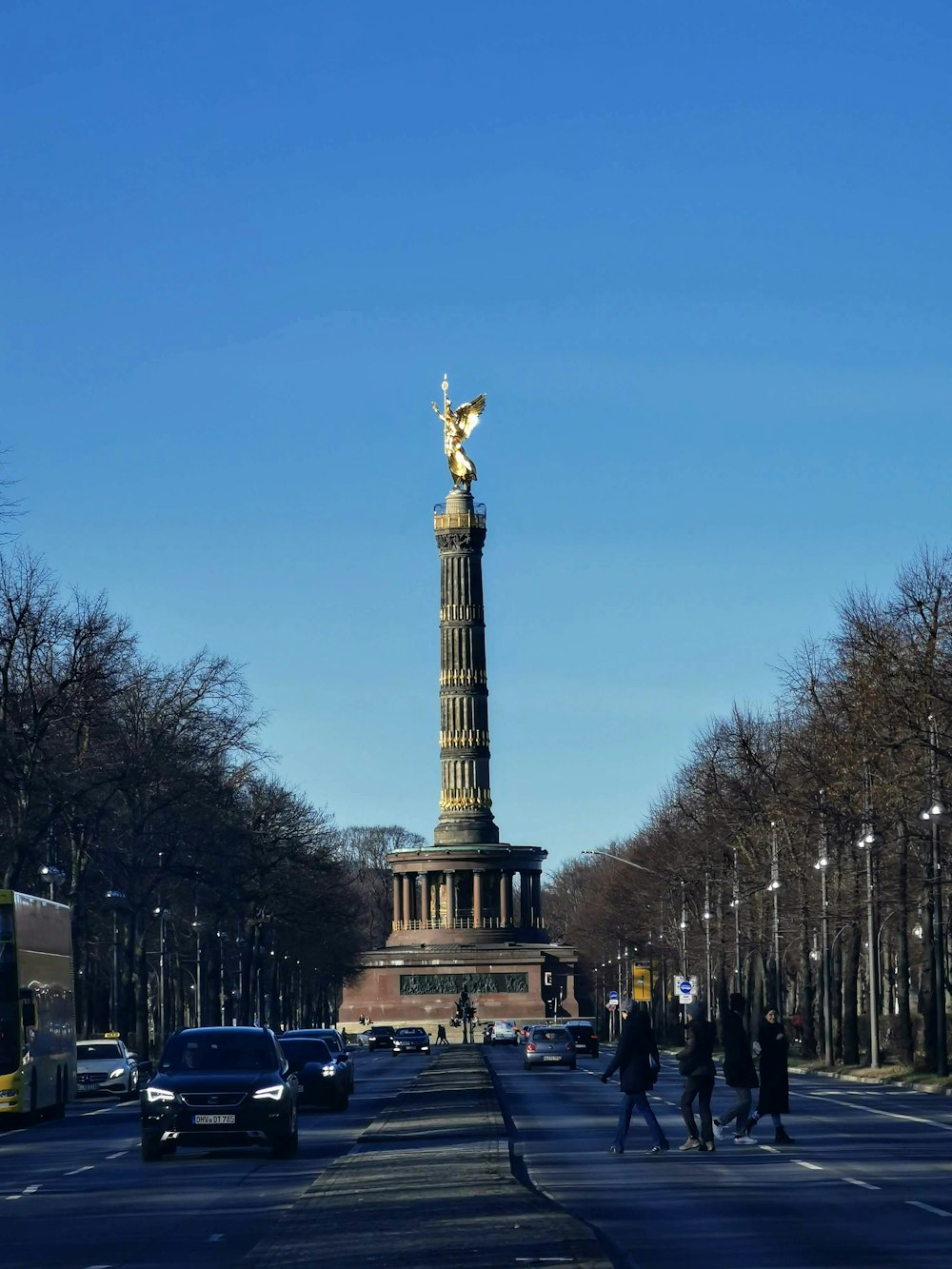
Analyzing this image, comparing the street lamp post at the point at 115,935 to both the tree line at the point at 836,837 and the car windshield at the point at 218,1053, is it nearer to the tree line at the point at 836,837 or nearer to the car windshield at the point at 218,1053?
the tree line at the point at 836,837

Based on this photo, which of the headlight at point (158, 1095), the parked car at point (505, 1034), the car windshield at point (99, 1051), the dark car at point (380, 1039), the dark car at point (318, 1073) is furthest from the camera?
the parked car at point (505, 1034)

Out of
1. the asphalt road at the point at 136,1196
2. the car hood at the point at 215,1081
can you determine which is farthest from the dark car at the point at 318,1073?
the car hood at the point at 215,1081

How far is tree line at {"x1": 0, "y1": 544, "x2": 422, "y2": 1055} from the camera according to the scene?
180ft

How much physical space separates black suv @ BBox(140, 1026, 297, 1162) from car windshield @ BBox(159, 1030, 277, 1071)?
12 mm

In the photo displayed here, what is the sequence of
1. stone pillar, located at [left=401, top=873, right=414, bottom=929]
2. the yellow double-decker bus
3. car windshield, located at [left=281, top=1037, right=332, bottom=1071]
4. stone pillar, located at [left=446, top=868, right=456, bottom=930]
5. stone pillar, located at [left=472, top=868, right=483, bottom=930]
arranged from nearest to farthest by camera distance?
the yellow double-decker bus < car windshield, located at [left=281, top=1037, right=332, bottom=1071] < stone pillar, located at [left=472, top=868, right=483, bottom=930] < stone pillar, located at [left=446, top=868, right=456, bottom=930] < stone pillar, located at [left=401, top=873, right=414, bottom=929]

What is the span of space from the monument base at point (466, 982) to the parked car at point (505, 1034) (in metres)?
21.7

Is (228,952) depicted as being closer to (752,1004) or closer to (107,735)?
(752,1004)

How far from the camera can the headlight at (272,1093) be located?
26.2m

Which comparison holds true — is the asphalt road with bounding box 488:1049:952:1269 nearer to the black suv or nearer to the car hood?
the black suv

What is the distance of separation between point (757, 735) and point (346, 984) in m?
67.6

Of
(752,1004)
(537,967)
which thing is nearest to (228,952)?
(752,1004)

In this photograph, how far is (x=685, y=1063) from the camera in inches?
1032

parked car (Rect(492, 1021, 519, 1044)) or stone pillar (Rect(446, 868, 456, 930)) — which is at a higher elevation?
stone pillar (Rect(446, 868, 456, 930))

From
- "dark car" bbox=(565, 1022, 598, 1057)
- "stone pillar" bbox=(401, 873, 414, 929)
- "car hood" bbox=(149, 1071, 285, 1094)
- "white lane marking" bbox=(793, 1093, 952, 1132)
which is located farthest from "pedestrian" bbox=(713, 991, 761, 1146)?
"stone pillar" bbox=(401, 873, 414, 929)
